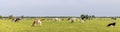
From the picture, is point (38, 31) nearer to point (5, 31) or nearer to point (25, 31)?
point (25, 31)

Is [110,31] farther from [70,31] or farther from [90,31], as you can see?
[70,31]

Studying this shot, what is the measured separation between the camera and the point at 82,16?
9900cm

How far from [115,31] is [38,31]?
7.78 metres

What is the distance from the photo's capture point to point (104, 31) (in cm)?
3177

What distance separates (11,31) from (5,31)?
69 cm

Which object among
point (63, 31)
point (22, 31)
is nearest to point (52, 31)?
point (63, 31)

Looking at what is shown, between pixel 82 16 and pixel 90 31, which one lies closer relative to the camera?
pixel 90 31

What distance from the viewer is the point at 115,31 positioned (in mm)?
32250

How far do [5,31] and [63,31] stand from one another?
5.76m

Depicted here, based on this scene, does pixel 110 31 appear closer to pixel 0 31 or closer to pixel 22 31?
pixel 22 31

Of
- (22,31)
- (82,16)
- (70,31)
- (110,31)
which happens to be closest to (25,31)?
(22,31)

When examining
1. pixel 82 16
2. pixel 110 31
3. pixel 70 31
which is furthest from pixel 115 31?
pixel 82 16

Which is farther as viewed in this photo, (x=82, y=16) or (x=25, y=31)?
(x=82, y=16)

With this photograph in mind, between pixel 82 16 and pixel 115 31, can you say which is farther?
pixel 82 16
